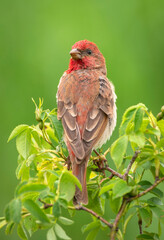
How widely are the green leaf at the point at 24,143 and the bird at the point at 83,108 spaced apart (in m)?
0.53

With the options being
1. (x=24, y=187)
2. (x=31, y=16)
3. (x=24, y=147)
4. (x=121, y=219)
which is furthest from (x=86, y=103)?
(x=31, y=16)

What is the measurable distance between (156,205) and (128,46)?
443cm

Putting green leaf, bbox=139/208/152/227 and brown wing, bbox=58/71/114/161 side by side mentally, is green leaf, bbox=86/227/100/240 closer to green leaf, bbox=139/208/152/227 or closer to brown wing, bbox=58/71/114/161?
green leaf, bbox=139/208/152/227

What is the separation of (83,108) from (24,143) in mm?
1437

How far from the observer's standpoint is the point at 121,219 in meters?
3.54

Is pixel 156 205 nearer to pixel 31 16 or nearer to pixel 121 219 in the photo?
pixel 121 219

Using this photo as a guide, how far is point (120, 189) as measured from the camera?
10.6ft

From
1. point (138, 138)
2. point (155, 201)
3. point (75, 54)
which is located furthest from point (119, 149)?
point (75, 54)

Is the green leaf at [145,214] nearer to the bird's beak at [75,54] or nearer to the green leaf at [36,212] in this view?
the green leaf at [36,212]

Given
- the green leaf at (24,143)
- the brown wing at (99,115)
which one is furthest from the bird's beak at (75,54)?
the green leaf at (24,143)

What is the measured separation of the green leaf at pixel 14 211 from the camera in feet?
9.54

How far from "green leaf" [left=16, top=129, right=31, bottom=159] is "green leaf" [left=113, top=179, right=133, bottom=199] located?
893 millimetres

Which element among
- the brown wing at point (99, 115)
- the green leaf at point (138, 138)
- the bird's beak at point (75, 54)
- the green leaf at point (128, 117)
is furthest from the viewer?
the bird's beak at point (75, 54)

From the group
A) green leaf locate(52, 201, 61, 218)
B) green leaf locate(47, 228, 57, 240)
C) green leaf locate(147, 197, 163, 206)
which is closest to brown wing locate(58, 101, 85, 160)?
green leaf locate(147, 197, 163, 206)
